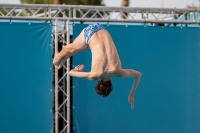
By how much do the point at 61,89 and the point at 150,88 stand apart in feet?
5.81

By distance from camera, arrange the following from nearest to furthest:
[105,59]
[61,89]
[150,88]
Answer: [105,59] < [61,89] < [150,88]

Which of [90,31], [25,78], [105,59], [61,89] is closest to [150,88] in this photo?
[61,89]

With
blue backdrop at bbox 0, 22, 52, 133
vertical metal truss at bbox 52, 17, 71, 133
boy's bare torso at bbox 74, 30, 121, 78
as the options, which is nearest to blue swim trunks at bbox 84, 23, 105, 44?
boy's bare torso at bbox 74, 30, 121, 78

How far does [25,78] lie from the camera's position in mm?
9586

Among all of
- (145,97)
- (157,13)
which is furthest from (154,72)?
(157,13)

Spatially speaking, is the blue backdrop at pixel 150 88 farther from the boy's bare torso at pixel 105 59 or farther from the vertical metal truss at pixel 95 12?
the boy's bare torso at pixel 105 59

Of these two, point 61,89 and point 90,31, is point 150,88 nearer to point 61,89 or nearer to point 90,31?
point 61,89

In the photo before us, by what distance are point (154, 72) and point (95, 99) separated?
50.5 inches

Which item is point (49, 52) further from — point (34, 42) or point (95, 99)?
point (95, 99)

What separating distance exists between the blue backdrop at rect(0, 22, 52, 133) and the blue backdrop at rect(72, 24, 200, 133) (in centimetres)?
55

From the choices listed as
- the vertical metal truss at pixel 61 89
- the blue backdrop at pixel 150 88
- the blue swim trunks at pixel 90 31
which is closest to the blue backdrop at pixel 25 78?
the vertical metal truss at pixel 61 89

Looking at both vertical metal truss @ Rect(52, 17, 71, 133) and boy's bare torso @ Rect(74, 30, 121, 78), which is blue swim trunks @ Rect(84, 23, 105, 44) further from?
vertical metal truss @ Rect(52, 17, 71, 133)

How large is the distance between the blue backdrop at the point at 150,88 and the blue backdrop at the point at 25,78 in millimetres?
554

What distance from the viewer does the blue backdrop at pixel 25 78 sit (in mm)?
9531
